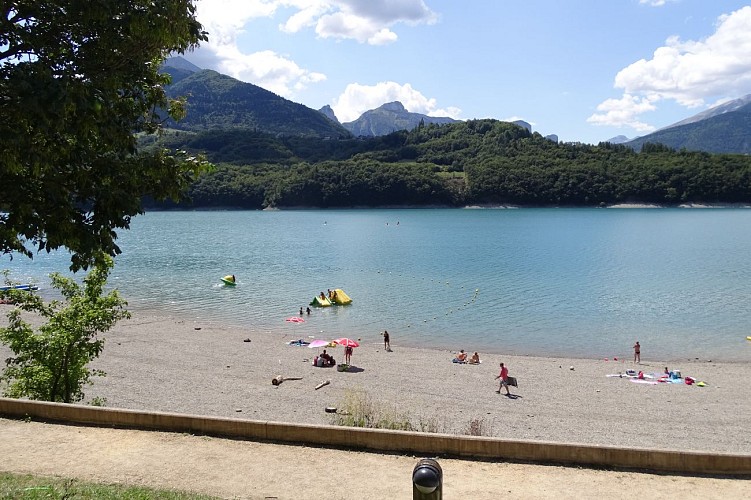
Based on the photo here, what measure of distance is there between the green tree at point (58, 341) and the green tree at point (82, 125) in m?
6.49

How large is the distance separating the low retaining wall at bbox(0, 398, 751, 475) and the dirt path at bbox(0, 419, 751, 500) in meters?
0.22

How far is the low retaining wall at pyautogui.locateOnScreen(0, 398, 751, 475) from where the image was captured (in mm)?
8711

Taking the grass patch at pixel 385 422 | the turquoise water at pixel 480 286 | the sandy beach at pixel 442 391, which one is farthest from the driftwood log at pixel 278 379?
the turquoise water at pixel 480 286

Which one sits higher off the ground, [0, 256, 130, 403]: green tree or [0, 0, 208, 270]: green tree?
[0, 0, 208, 270]: green tree

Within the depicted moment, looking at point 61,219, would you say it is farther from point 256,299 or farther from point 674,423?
point 256,299

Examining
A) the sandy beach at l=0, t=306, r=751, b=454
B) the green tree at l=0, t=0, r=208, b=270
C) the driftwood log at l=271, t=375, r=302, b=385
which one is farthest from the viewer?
the driftwood log at l=271, t=375, r=302, b=385

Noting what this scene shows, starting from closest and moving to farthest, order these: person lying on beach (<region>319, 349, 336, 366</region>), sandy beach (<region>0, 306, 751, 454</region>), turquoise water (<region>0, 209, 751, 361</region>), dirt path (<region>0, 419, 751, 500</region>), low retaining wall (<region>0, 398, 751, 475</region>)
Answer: dirt path (<region>0, 419, 751, 500</region>) → low retaining wall (<region>0, 398, 751, 475</region>) → sandy beach (<region>0, 306, 751, 454</region>) → person lying on beach (<region>319, 349, 336, 366</region>) → turquoise water (<region>0, 209, 751, 361</region>)

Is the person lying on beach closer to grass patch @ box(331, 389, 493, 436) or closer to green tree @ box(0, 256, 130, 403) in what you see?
grass patch @ box(331, 389, 493, 436)

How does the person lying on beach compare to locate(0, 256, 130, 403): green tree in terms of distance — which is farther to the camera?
the person lying on beach

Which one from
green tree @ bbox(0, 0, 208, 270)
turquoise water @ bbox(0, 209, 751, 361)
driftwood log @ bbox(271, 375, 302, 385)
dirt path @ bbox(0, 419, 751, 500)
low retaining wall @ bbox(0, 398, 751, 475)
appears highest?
green tree @ bbox(0, 0, 208, 270)

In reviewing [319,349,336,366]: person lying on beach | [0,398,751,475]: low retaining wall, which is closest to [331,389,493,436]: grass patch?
[0,398,751,475]: low retaining wall

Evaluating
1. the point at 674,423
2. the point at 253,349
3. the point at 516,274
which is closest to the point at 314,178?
the point at 516,274

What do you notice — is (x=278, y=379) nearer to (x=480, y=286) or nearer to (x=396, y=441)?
(x=396, y=441)

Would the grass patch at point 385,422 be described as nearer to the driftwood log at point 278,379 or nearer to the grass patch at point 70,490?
the driftwood log at point 278,379
